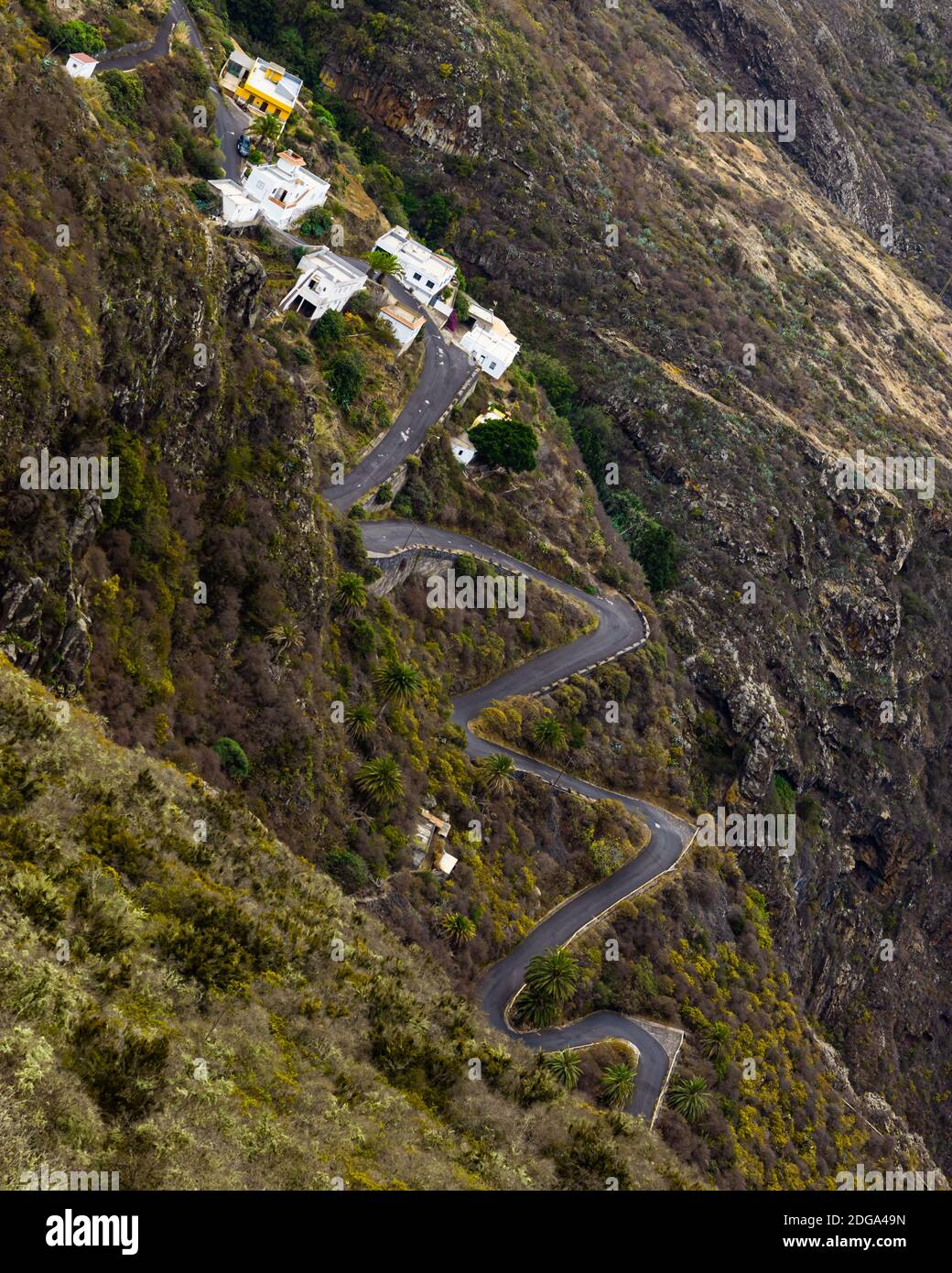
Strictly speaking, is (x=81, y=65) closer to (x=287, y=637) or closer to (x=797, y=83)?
(x=287, y=637)

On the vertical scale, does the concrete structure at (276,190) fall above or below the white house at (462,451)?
above

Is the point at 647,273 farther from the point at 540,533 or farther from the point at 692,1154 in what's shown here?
the point at 692,1154

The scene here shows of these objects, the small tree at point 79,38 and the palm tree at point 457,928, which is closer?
the palm tree at point 457,928

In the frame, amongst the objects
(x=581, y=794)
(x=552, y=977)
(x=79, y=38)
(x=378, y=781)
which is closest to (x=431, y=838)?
(x=378, y=781)

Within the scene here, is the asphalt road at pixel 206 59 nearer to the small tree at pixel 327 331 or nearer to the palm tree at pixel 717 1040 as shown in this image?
the small tree at pixel 327 331

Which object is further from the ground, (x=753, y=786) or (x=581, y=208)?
(x=581, y=208)

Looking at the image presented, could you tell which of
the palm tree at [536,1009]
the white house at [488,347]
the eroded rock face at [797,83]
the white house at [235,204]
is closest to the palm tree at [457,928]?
the palm tree at [536,1009]

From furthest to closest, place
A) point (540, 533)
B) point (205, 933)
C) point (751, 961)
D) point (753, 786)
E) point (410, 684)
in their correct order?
1. point (753, 786)
2. point (540, 533)
3. point (751, 961)
4. point (410, 684)
5. point (205, 933)
